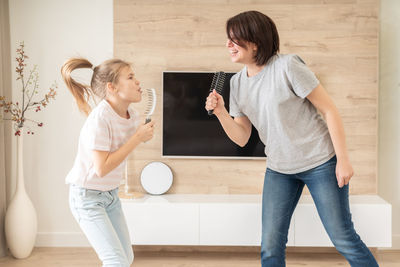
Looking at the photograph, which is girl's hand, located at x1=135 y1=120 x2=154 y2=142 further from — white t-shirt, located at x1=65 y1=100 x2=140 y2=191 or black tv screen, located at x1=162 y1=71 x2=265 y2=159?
black tv screen, located at x1=162 y1=71 x2=265 y2=159

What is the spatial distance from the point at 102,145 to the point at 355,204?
6.64ft

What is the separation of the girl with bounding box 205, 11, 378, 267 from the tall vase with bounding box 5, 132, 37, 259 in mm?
1908

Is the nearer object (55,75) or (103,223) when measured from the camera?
(103,223)

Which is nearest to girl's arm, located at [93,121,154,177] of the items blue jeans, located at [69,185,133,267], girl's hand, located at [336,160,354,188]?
blue jeans, located at [69,185,133,267]

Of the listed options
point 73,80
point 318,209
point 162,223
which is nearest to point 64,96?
point 162,223

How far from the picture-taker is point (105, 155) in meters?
1.69

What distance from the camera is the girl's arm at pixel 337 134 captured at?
175cm

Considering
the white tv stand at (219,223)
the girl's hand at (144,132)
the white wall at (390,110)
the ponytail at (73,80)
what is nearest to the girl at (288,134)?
the girl's hand at (144,132)

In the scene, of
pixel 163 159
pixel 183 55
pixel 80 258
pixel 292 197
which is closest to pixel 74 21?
pixel 183 55

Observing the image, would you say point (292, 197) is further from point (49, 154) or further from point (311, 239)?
point (49, 154)

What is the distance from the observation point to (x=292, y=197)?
193 centimetres

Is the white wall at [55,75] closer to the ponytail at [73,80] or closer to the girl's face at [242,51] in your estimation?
the ponytail at [73,80]

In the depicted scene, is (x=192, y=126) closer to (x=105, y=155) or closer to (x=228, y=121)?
(x=228, y=121)

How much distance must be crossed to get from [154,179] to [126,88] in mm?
1501
